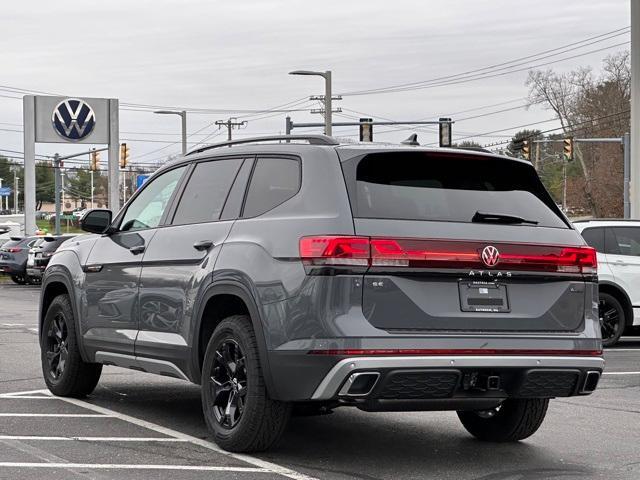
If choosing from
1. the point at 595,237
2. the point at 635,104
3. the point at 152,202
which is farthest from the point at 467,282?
the point at 635,104

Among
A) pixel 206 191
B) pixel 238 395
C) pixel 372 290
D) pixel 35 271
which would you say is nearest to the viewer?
pixel 372 290

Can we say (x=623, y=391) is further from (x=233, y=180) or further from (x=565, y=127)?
(x=565, y=127)

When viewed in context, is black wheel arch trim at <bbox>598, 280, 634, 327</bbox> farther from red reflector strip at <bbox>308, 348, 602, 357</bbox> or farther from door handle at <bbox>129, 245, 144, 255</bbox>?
red reflector strip at <bbox>308, 348, 602, 357</bbox>

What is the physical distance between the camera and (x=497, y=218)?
23.1 feet

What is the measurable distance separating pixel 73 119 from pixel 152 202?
127 ft

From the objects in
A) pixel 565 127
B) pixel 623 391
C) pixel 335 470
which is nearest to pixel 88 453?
pixel 335 470

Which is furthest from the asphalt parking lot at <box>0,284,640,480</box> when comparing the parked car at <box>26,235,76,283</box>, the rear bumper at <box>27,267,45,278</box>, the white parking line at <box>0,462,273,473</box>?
the rear bumper at <box>27,267,45,278</box>

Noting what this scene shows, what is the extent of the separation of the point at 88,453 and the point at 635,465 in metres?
3.30

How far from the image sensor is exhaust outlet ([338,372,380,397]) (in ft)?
21.0

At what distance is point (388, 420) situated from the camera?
8984mm

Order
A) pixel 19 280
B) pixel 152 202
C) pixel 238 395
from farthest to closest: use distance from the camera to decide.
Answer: pixel 19 280
pixel 152 202
pixel 238 395

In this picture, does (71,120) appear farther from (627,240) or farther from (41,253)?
(627,240)

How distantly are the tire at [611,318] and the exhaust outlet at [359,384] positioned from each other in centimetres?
1019

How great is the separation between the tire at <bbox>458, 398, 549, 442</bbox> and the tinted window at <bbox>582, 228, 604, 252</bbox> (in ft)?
28.1
